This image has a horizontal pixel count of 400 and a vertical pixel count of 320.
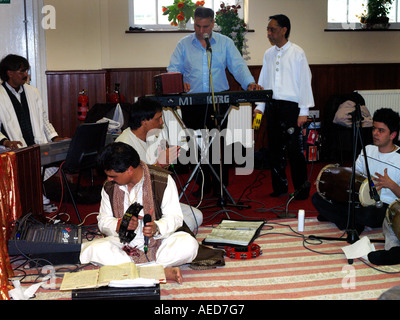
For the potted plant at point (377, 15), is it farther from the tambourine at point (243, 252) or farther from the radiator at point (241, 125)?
the tambourine at point (243, 252)

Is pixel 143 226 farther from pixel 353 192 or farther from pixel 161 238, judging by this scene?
pixel 353 192

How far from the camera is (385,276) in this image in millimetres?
3596

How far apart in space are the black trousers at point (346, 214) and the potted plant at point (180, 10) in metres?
3.67

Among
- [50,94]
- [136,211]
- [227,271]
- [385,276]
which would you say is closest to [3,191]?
[136,211]

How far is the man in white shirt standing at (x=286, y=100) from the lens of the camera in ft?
18.2

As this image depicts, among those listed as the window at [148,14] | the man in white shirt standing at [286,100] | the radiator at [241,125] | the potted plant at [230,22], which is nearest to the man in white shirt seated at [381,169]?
the man in white shirt standing at [286,100]

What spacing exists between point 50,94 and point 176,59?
2.37 metres

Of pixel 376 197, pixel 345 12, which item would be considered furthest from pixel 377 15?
pixel 376 197

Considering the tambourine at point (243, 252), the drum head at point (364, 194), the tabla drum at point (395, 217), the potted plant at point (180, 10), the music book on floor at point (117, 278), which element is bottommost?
the tambourine at point (243, 252)

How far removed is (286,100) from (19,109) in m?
2.65

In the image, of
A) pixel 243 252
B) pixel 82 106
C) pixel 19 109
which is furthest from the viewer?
pixel 82 106

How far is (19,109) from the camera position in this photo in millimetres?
5215

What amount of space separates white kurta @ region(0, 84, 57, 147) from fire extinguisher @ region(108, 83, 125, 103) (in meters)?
1.75
